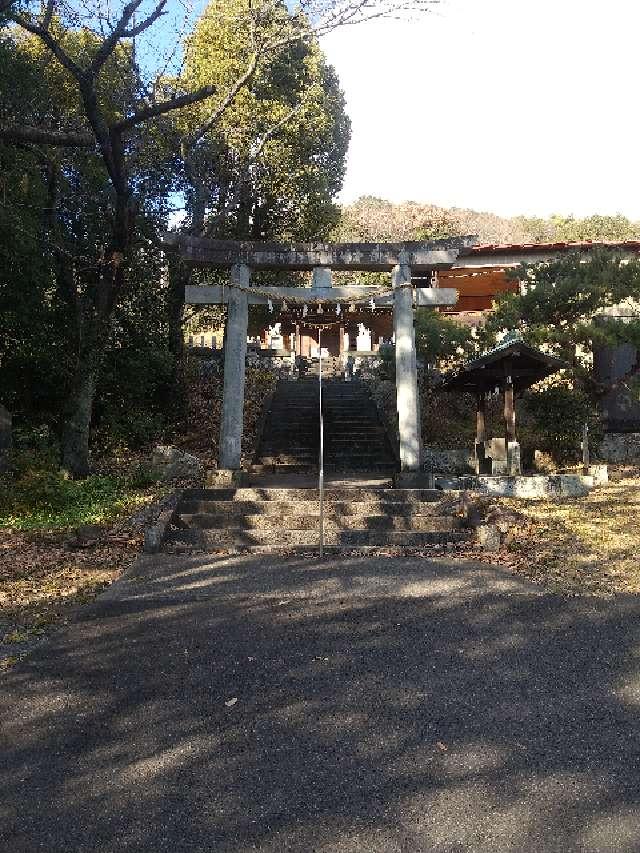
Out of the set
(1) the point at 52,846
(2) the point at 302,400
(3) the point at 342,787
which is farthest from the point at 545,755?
(2) the point at 302,400

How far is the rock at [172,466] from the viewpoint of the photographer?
11.6 m

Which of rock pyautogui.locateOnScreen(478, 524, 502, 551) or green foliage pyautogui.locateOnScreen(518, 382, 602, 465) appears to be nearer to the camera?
rock pyautogui.locateOnScreen(478, 524, 502, 551)

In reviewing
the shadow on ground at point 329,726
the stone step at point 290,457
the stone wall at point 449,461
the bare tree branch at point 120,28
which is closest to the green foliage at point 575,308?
the stone wall at point 449,461

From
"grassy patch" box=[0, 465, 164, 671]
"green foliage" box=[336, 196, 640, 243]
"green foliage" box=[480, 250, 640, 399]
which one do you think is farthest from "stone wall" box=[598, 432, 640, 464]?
"green foliage" box=[336, 196, 640, 243]

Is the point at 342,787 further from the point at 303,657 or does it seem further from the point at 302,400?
the point at 302,400

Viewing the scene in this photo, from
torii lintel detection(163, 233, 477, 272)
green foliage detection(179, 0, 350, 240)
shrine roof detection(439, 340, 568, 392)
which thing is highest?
green foliage detection(179, 0, 350, 240)

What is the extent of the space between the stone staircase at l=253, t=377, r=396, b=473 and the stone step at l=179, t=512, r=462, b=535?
4.68m

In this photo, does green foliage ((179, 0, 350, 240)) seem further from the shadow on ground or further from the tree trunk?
the shadow on ground

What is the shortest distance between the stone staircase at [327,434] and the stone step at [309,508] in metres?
4.24

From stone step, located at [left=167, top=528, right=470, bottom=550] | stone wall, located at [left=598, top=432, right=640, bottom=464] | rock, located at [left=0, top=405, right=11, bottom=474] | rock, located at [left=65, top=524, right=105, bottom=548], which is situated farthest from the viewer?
stone wall, located at [left=598, top=432, right=640, bottom=464]

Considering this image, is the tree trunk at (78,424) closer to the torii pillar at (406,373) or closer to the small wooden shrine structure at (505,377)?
the torii pillar at (406,373)

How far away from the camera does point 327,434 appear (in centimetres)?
1598

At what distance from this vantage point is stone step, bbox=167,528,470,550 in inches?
328

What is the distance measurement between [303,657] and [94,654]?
1556 millimetres
